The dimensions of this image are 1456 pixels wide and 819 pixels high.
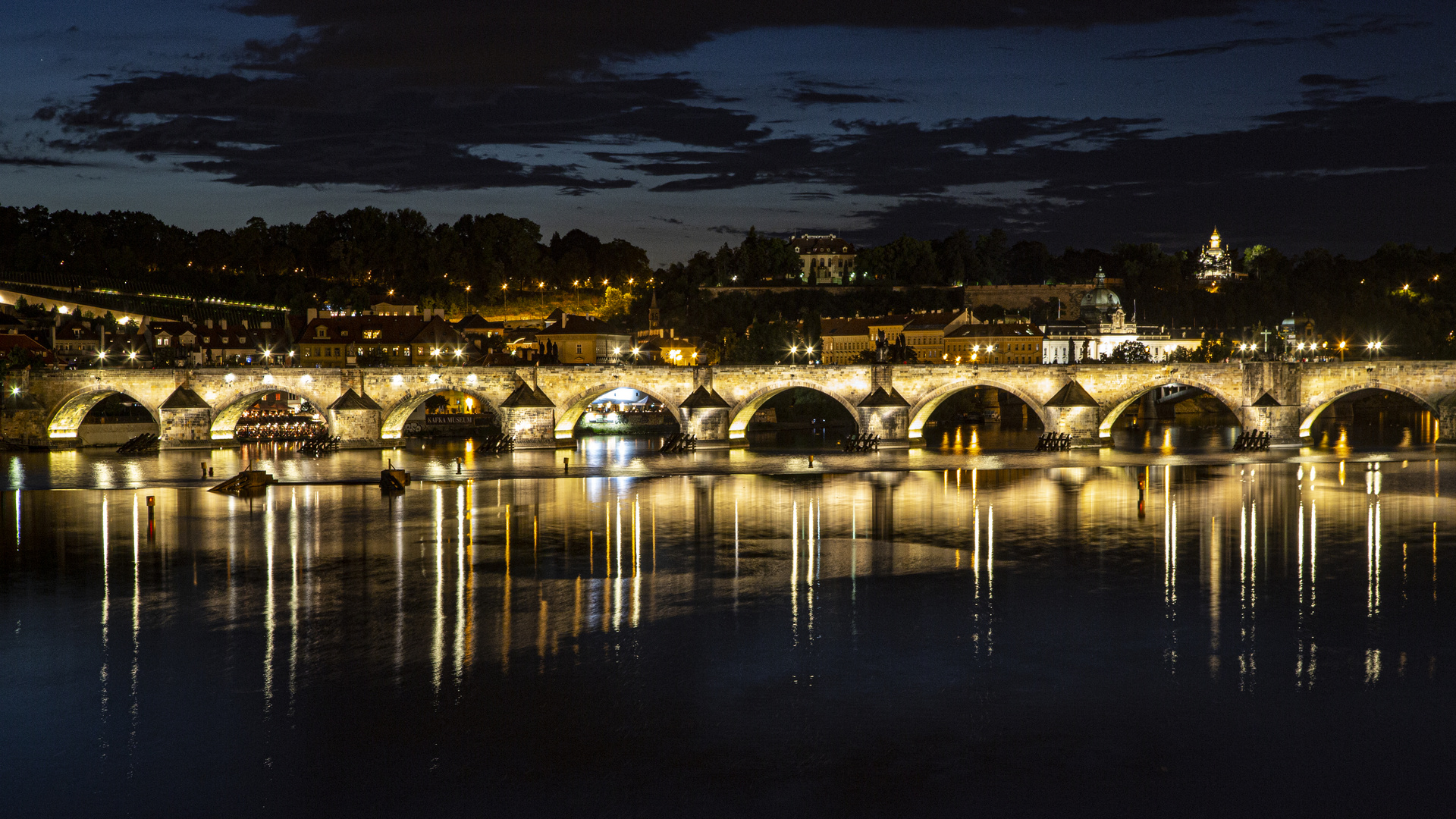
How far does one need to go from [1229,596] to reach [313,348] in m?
64.2

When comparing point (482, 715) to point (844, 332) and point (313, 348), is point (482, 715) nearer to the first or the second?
point (313, 348)

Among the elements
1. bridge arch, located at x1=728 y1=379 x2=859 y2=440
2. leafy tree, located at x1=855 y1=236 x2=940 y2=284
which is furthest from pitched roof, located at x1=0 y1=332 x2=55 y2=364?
leafy tree, located at x1=855 y1=236 x2=940 y2=284

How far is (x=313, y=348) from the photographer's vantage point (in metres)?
75.2

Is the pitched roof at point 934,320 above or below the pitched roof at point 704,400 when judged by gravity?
above

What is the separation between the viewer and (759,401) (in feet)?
176

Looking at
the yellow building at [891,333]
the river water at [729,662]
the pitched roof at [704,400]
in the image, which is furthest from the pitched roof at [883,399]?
the yellow building at [891,333]

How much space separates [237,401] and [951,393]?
31.1 m

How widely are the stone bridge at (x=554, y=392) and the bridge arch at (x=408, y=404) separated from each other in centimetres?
5

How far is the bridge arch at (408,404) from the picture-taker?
5169cm

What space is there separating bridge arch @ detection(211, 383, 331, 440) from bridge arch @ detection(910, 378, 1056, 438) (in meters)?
25.3

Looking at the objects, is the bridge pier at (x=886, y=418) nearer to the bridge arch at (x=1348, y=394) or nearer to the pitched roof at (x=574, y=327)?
the bridge arch at (x=1348, y=394)

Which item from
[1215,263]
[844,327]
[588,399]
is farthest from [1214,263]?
[588,399]

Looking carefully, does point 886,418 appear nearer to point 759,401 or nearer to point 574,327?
point 759,401

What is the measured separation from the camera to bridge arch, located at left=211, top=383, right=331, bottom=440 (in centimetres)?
5162
